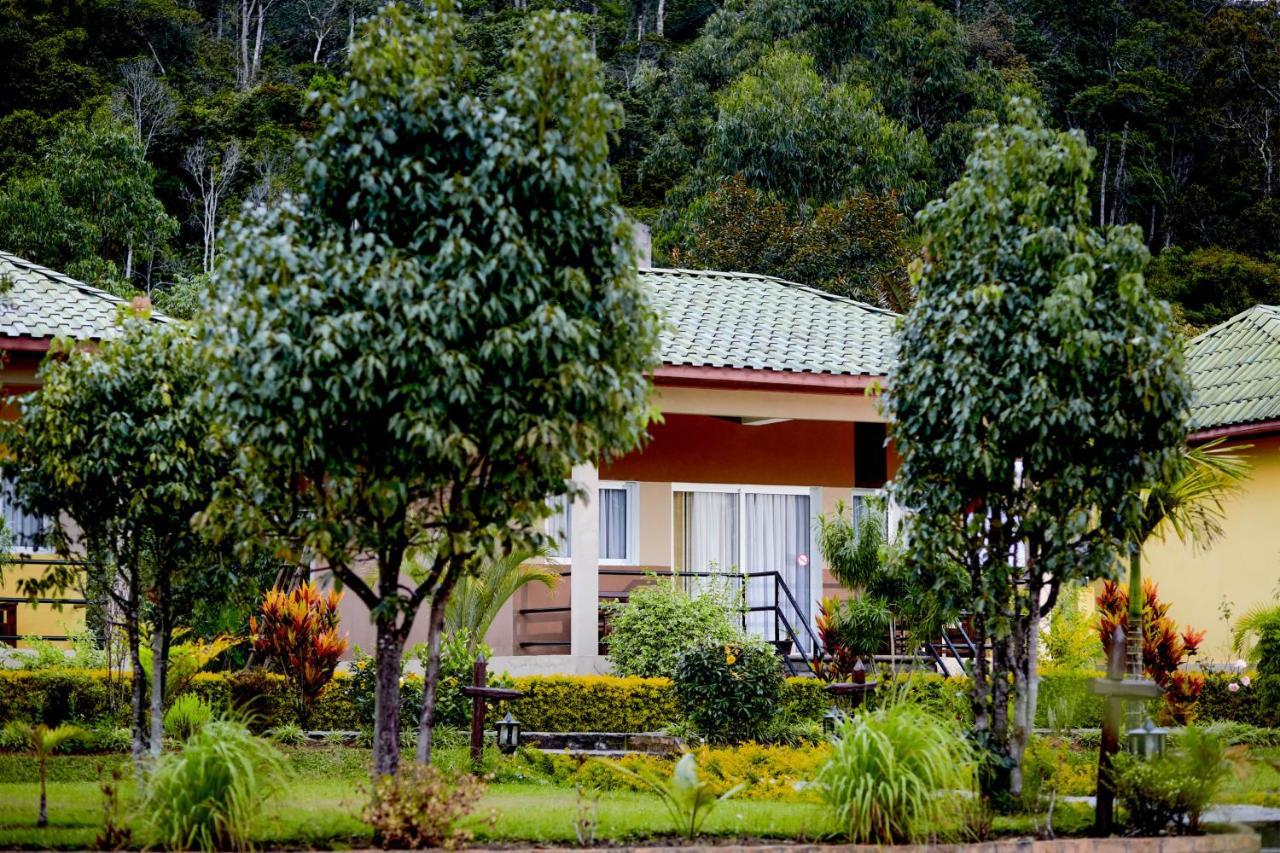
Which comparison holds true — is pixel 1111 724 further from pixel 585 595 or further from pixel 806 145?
pixel 806 145

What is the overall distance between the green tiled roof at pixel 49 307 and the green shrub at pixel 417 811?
6.84m

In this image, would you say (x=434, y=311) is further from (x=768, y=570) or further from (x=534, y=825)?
(x=768, y=570)

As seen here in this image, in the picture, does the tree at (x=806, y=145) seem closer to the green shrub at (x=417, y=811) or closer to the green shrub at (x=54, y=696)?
the green shrub at (x=54, y=696)

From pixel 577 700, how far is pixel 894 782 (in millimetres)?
6115

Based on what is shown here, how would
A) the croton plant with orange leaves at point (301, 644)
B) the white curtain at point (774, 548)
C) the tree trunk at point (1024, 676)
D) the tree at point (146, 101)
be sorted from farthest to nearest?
the tree at point (146, 101), the white curtain at point (774, 548), the croton plant with orange leaves at point (301, 644), the tree trunk at point (1024, 676)

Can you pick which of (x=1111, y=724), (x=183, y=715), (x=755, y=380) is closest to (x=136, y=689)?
(x=183, y=715)

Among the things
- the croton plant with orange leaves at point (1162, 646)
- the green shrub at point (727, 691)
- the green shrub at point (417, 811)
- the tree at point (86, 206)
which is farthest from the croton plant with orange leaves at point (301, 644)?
Result: the tree at point (86, 206)

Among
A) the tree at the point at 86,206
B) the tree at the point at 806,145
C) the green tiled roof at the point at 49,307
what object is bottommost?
the green tiled roof at the point at 49,307

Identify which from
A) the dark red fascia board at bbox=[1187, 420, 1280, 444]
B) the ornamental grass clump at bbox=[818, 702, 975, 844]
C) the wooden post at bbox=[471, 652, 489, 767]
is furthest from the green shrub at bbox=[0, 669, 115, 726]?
the dark red fascia board at bbox=[1187, 420, 1280, 444]

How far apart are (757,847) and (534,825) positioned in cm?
149

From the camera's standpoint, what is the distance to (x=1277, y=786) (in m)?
12.7

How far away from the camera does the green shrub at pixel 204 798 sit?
8.48 meters

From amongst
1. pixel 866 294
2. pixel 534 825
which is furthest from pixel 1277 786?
pixel 866 294

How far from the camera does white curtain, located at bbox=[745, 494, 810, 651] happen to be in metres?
19.9
